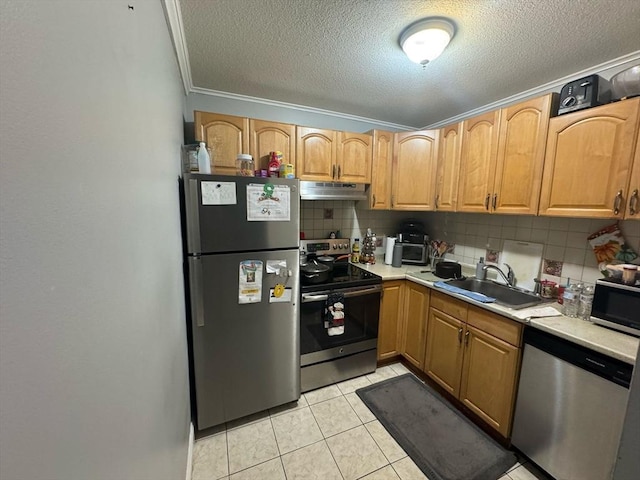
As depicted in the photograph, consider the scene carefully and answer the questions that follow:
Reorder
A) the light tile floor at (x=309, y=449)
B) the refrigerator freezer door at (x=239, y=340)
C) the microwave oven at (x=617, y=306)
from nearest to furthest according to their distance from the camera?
1. the microwave oven at (x=617, y=306)
2. the light tile floor at (x=309, y=449)
3. the refrigerator freezer door at (x=239, y=340)

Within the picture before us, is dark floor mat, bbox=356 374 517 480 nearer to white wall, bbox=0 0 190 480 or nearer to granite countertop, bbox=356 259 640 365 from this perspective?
granite countertop, bbox=356 259 640 365

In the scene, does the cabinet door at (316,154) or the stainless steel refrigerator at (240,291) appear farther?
the cabinet door at (316,154)

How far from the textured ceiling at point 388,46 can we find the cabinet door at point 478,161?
0.92 ft

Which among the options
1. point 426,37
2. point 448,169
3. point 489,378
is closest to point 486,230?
point 448,169

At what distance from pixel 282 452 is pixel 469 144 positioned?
2507 mm

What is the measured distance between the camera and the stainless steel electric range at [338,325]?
1.91 meters

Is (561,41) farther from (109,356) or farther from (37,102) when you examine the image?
(109,356)

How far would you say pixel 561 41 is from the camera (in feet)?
4.52

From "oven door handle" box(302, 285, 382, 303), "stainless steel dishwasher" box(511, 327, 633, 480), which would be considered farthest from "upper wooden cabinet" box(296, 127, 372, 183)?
"stainless steel dishwasher" box(511, 327, 633, 480)

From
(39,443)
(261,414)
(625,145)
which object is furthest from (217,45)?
(261,414)

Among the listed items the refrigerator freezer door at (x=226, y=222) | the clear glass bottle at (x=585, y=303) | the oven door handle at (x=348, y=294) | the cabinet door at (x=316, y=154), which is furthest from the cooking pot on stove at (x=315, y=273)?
the clear glass bottle at (x=585, y=303)

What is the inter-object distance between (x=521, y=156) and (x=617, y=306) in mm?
986

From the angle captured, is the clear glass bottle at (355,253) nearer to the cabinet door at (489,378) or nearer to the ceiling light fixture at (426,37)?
the cabinet door at (489,378)

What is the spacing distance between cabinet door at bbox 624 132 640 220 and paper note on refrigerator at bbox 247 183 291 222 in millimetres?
1785
